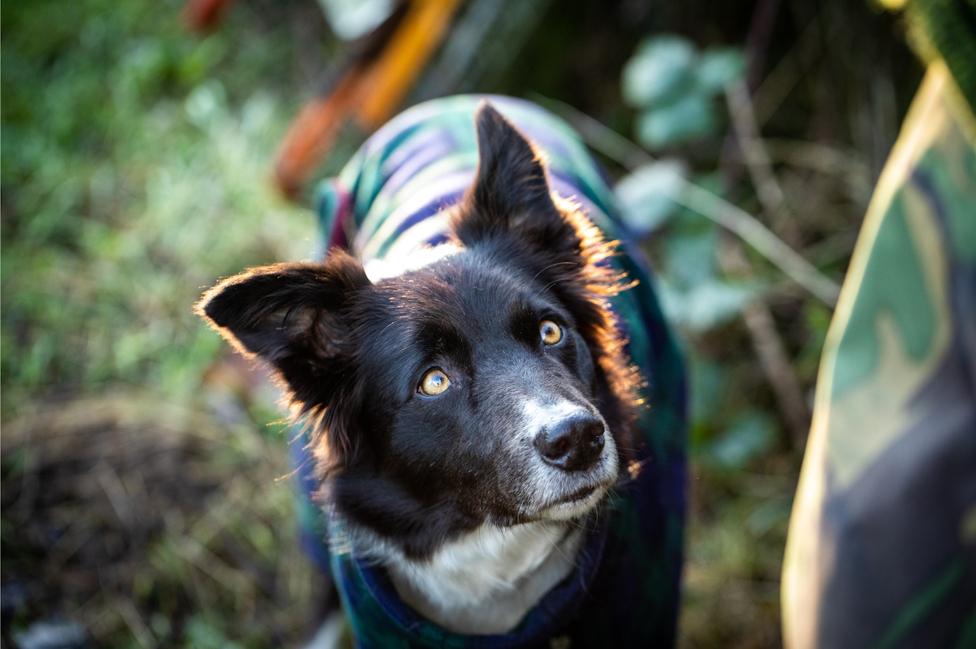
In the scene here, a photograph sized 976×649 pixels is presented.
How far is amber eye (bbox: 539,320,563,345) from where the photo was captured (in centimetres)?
222

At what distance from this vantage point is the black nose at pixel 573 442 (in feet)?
6.36

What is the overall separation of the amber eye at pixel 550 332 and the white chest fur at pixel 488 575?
0.48 metres

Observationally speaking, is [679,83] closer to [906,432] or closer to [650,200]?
[650,200]

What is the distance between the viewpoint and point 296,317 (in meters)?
2.16

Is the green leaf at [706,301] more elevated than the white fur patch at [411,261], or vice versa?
the white fur patch at [411,261]

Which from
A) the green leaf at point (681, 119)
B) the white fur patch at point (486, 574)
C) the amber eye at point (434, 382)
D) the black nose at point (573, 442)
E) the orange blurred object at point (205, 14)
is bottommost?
the white fur patch at point (486, 574)

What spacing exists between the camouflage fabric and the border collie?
50 centimetres

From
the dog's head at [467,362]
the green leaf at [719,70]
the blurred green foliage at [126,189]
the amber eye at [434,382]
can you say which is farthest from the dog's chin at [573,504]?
the blurred green foliage at [126,189]

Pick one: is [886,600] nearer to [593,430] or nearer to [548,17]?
[593,430]

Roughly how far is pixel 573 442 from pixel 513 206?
0.76 m

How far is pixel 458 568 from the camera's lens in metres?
2.32

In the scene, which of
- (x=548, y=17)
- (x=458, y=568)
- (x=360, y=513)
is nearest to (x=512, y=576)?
(x=458, y=568)

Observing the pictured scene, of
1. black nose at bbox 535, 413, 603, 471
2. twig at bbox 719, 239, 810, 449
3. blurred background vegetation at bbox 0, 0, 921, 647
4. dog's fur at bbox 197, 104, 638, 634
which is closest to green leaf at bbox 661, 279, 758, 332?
blurred background vegetation at bbox 0, 0, 921, 647

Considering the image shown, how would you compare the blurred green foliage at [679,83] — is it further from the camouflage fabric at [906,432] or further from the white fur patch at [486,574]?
the white fur patch at [486,574]
